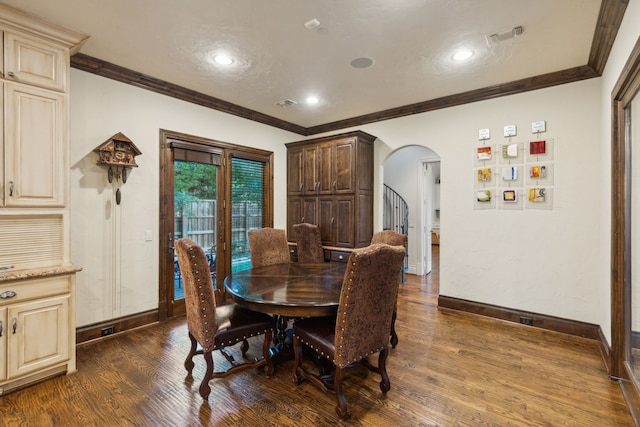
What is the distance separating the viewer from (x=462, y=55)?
292cm

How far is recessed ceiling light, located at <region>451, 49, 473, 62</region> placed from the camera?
2.85 m

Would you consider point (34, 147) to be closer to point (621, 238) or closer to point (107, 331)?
point (107, 331)

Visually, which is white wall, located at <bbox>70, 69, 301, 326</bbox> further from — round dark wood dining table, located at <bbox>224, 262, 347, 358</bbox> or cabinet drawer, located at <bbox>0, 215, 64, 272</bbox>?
round dark wood dining table, located at <bbox>224, 262, 347, 358</bbox>

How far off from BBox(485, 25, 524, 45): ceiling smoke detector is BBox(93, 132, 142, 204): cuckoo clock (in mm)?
3621

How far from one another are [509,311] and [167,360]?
3.77 m

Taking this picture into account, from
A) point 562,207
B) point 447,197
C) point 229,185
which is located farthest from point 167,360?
point 562,207

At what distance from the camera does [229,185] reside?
4359mm

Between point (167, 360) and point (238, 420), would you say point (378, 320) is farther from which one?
point (167, 360)

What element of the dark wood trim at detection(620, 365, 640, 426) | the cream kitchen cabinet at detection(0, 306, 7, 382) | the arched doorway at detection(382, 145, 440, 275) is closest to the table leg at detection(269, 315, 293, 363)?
the cream kitchen cabinet at detection(0, 306, 7, 382)

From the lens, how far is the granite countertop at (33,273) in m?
2.16

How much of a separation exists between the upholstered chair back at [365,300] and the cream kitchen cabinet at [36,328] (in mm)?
2228

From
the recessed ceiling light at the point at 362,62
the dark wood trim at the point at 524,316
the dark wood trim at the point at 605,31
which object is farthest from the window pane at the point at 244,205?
the dark wood trim at the point at 605,31

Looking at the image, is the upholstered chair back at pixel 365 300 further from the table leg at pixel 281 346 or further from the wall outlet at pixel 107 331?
the wall outlet at pixel 107 331

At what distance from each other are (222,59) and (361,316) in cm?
276
